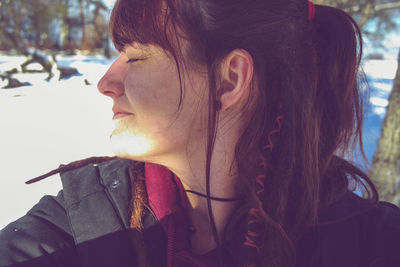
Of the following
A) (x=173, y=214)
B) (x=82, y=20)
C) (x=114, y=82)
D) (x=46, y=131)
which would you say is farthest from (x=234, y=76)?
(x=82, y=20)

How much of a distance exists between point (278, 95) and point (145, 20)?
59cm

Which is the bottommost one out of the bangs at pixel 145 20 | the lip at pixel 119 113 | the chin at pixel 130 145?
the chin at pixel 130 145

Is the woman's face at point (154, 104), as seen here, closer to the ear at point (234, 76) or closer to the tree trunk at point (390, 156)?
the ear at point (234, 76)

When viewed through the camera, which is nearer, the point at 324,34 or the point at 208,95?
the point at 208,95

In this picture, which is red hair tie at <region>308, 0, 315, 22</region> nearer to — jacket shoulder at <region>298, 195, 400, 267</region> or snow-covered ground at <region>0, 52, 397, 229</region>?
snow-covered ground at <region>0, 52, 397, 229</region>

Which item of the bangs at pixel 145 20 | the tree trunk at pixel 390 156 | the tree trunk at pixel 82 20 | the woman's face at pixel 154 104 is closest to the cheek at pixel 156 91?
the woman's face at pixel 154 104

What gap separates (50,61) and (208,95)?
8402 millimetres

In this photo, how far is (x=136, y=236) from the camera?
1040mm

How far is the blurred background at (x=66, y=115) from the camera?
7.84 feet

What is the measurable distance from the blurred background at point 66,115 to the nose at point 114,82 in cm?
27

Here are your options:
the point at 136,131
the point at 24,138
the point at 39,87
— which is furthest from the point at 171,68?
the point at 39,87

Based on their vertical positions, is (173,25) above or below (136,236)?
above

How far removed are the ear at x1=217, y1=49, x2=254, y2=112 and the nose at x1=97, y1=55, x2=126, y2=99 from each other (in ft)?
1.24

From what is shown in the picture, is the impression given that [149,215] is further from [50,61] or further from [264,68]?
[50,61]
